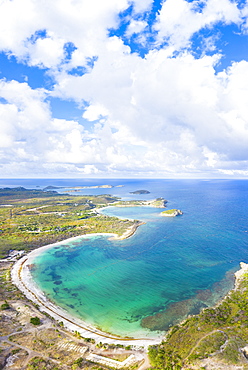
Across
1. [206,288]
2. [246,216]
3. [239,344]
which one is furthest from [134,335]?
[246,216]

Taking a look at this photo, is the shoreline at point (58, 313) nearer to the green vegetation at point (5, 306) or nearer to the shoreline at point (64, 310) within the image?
the shoreline at point (64, 310)

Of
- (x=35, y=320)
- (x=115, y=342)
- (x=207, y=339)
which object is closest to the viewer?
(x=207, y=339)

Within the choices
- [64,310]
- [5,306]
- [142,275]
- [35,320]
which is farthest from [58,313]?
[142,275]

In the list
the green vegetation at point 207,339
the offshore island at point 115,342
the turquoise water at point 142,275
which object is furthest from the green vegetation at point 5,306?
the green vegetation at point 207,339

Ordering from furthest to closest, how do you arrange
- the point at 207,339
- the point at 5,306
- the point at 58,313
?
the point at 58,313
the point at 5,306
the point at 207,339

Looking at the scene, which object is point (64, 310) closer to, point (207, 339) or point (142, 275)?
point (142, 275)

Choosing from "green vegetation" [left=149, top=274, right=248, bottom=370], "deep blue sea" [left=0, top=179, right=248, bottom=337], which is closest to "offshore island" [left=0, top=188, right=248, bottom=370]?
"green vegetation" [left=149, top=274, right=248, bottom=370]

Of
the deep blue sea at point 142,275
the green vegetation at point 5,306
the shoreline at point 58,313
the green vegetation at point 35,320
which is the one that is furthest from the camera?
the deep blue sea at point 142,275
